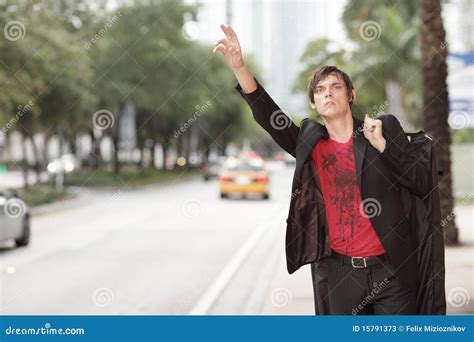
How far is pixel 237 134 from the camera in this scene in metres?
62.4

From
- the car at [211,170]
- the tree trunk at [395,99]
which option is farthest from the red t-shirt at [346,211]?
the car at [211,170]

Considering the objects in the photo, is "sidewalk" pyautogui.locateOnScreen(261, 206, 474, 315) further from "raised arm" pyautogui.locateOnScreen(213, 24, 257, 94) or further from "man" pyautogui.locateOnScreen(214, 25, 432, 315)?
"raised arm" pyautogui.locateOnScreen(213, 24, 257, 94)

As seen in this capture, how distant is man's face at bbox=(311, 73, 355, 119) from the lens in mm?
3398

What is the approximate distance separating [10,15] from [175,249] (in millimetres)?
7985

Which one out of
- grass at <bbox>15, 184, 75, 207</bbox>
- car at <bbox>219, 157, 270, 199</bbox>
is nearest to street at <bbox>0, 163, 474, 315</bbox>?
grass at <bbox>15, 184, 75, 207</bbox>

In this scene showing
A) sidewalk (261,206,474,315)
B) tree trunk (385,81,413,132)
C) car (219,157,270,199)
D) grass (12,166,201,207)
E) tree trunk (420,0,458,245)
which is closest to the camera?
sidewalk (261,206,474,315)

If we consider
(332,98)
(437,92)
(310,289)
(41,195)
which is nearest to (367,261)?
(332,98)

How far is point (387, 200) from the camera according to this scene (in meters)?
3.28

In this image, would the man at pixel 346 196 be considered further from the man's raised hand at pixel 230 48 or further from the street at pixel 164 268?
the street at pixel 164 268

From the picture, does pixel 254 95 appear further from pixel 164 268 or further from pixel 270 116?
pixel 164 268

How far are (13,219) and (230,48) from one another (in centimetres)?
992

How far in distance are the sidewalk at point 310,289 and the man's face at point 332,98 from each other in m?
3.49

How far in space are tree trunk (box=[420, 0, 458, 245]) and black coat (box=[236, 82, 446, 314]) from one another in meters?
8.30
